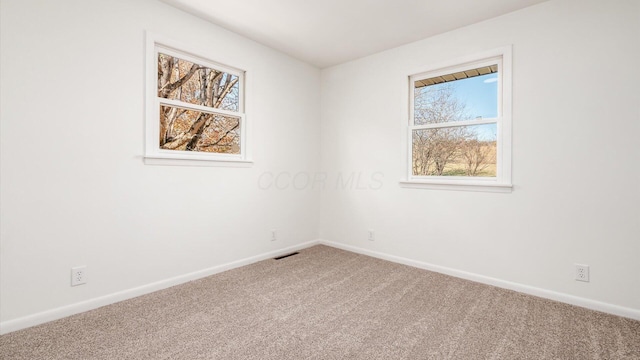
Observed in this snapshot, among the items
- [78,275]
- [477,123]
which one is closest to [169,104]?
[78,275]

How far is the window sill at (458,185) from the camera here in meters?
2.71

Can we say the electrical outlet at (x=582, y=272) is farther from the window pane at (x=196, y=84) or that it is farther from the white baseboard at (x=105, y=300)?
the window pane at (x=196, y=84)

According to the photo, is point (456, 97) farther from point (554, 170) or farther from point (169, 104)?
point (169, 104)

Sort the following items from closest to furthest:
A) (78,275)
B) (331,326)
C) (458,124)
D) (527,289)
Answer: (331,326), (78,275), (527,289), (458,124)

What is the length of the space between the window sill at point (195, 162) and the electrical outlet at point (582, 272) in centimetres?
319

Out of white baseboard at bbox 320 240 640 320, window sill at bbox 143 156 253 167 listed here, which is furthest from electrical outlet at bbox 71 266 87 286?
white baseboard at bbox 320 240 640 320

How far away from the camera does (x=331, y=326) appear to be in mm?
1980

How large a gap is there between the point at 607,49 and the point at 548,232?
1496 millimetres

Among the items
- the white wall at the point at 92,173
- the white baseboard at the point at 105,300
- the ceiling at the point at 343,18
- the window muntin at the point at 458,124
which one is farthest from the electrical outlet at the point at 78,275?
the window muntin at the point at 458,124

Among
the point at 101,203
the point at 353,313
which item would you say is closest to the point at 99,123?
the point at 101,203

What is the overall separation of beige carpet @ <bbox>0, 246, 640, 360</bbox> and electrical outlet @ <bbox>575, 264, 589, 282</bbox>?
25cm

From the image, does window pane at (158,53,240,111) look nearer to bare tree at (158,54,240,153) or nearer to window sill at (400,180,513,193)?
bare tree at (158,54,240,153)

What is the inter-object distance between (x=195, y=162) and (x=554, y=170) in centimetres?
322

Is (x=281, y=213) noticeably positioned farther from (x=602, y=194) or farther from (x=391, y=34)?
(x=602, y=194)
